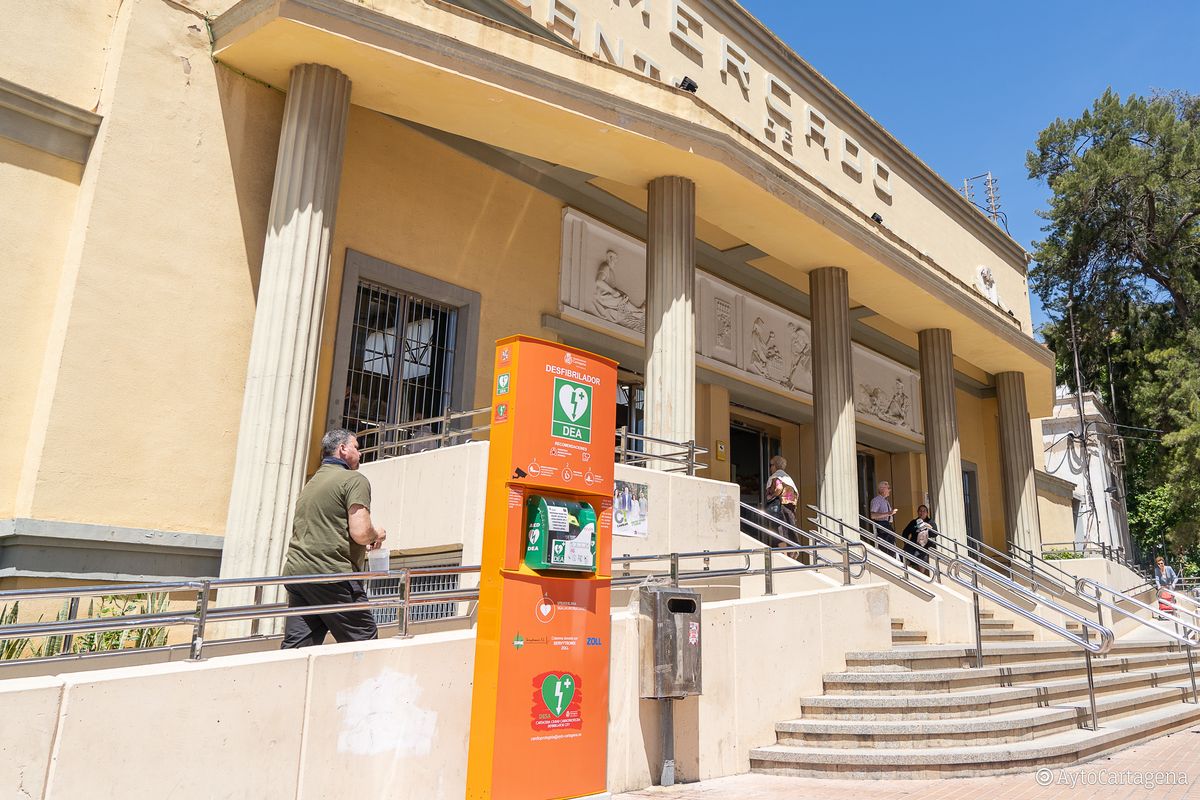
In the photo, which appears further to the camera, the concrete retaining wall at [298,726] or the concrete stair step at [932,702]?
the concrete stair step at [932,702]

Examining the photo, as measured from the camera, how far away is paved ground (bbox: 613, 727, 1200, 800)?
591 cm

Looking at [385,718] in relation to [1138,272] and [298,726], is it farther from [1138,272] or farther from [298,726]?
[1138,272]

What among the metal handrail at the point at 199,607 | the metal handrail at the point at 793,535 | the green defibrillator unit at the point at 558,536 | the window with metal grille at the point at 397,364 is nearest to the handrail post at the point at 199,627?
the metal handrail at the point at 199,607

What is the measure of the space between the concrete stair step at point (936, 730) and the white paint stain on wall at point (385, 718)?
3415 mm

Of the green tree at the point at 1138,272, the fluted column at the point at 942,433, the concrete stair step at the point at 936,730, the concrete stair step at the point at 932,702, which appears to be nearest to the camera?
the concrete stair step at the point at 936,730

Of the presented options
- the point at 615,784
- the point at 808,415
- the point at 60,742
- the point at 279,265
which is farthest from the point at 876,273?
the point at 60,742

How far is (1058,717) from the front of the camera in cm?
757

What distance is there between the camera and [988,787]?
616 cm

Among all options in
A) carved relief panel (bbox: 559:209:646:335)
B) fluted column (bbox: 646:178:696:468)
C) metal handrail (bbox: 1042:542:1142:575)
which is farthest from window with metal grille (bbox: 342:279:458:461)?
metal handrail (bbox: 1042:542:1142:575)

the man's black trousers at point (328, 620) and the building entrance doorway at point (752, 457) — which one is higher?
the building entrance doorway at point (752, 457)

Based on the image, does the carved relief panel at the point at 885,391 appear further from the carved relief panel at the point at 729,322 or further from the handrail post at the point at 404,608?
the handrail post at the point at 404,608

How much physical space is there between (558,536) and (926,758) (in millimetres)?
3360

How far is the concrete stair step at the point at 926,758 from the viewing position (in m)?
6.53

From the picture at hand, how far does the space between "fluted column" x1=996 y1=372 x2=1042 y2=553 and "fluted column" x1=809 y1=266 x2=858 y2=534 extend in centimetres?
744
